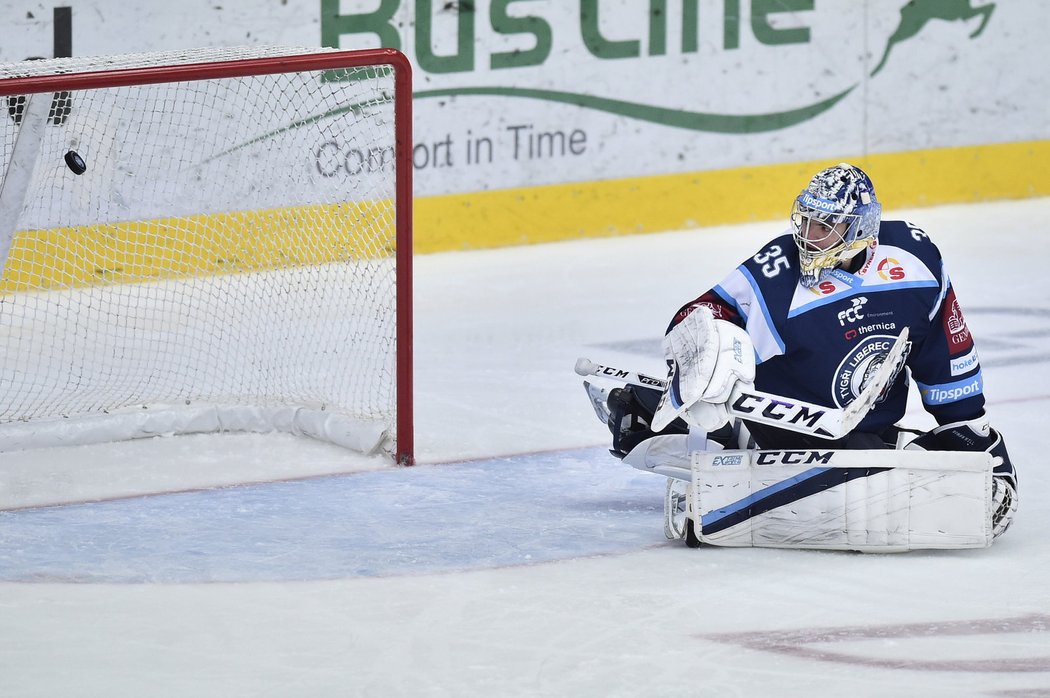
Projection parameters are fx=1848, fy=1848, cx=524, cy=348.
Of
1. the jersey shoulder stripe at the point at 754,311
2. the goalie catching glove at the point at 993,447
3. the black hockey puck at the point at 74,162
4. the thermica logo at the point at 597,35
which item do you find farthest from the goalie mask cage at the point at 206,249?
the goalie catching glove at the point at 993,447

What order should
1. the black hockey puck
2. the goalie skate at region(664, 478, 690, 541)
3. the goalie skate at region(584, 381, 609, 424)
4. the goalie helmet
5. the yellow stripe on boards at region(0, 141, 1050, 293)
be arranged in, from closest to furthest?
the goalie helmet, the goalie skate at region(664, 478, 690, 541), the goalie skate at region(584, 381, 609, 424), the black hockey puck, the yellow stripe on boards at region(0, 141, 1050, 293)

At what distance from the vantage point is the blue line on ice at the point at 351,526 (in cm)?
428

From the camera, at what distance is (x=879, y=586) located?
13.4 ft

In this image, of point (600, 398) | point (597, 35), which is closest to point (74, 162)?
point (600, 398)

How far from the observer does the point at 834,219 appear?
4.24 m

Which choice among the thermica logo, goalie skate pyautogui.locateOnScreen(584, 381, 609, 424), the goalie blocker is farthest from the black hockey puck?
the thermica logo

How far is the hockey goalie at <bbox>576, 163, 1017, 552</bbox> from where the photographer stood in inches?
164

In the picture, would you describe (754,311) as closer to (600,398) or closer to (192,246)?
(600,398)

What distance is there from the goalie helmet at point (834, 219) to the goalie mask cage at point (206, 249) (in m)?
1.40

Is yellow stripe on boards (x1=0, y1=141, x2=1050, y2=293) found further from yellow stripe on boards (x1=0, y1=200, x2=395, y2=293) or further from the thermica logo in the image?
the thermica logo

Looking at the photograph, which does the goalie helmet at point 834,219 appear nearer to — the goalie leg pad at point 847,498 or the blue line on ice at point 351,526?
the goalie leg pad at point 847,498

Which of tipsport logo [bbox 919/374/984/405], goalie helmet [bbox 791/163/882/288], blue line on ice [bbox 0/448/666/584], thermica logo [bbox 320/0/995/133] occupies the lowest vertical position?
blue line on ice [bbox 0/448/666/584]

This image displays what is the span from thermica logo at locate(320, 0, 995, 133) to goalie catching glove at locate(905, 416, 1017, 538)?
434cm

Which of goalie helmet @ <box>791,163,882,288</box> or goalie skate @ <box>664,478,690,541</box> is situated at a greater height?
goalie helmet @ <box>791,163,882,288</box>
